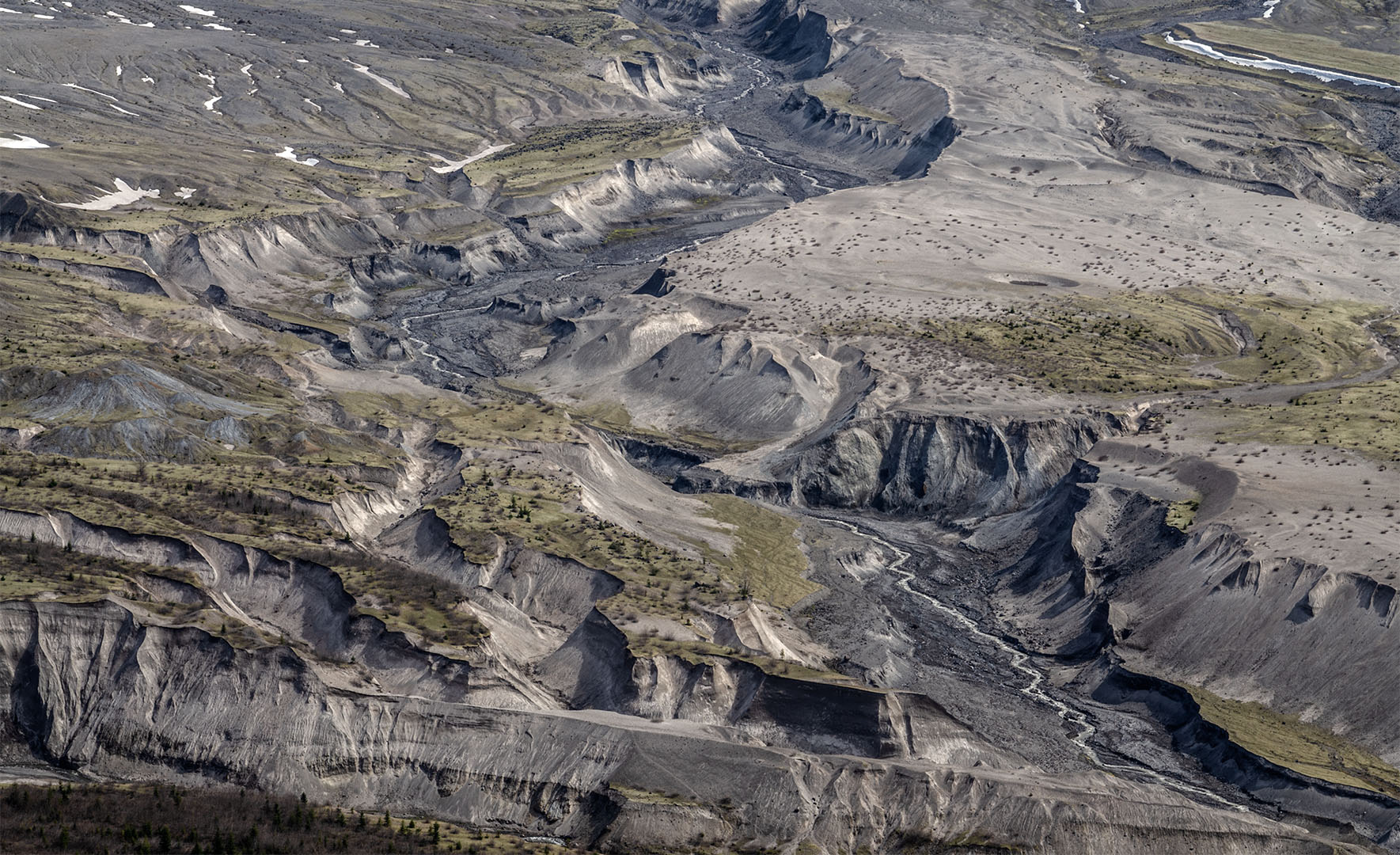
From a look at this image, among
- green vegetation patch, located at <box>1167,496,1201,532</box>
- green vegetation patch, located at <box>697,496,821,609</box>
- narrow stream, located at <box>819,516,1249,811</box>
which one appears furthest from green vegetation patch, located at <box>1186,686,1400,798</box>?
green vegetation patch, located at <box>697,496,821,609</box>

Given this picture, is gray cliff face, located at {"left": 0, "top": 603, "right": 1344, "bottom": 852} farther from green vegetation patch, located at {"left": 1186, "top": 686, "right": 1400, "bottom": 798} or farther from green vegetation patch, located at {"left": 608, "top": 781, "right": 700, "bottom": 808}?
green vegetation patch, located at {"left": 1186, "top": 686, "right": 1400, "bottom": 798}

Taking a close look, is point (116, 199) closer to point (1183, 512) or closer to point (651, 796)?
point (1183, 512)

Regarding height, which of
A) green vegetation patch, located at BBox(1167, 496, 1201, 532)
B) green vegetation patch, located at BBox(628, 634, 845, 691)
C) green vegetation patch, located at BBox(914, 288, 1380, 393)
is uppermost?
green vegetation patch, located at BBox(1167, 496, 1201, 532)

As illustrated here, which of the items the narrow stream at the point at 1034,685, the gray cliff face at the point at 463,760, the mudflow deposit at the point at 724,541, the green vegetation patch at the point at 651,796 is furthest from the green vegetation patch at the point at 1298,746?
the green vegetation patch at the point at 651,796

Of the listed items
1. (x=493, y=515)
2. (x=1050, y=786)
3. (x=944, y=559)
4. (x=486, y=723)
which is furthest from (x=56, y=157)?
(x=1050, y=786)

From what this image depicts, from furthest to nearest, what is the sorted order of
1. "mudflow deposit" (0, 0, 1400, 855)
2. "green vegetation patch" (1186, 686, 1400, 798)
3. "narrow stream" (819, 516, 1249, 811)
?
"narrow stream" (819, 516, 1249, 811)
"green vegetation patch" (1186, 686, 1400, 798)
"mudflow deposit" (0, 0, 1400, 855)

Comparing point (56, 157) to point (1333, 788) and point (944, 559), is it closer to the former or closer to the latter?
point (944, 559)

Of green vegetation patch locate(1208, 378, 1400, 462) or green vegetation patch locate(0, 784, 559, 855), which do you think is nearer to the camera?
green vegetation patch locate(0, 784, 559, 855)
